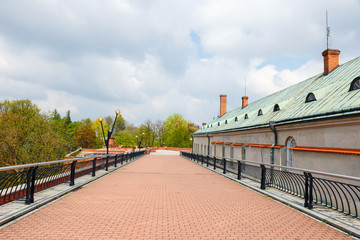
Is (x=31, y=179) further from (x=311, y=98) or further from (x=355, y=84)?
(x=311, y=98)

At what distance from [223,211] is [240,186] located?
4.79 meters

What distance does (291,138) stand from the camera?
13.4 m

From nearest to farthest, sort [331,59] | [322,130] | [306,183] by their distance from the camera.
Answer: [306,183]
[322,130]
[331,59]

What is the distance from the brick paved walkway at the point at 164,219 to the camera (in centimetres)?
514

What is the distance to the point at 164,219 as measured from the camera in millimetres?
6168

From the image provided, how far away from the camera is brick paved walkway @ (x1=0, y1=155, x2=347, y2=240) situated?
202 inches

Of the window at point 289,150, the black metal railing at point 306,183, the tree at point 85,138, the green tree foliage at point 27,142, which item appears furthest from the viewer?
the tree at point 85,138

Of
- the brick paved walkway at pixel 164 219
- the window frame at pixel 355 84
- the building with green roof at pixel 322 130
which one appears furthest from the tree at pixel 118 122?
the window frame at pixel 355 84

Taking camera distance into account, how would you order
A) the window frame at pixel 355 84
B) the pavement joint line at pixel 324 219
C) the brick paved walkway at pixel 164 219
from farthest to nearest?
the window frame at pixel 355 84
the pavement joint line at pixel 324 219
the brick paved walkway at pixel 164 219

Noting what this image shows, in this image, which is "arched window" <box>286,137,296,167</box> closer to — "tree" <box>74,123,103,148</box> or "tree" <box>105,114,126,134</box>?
"tree" <box>74,123,103,148</box>

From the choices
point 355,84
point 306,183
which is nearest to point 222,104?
point 355,84

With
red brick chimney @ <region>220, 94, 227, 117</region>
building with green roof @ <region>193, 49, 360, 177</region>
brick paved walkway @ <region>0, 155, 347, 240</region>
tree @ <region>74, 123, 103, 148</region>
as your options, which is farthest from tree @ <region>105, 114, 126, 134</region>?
brick paved walkway @ <region>0, 155, 347, 240</region>

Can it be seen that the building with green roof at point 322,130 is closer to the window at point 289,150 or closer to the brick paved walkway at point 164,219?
the window at point 289,150

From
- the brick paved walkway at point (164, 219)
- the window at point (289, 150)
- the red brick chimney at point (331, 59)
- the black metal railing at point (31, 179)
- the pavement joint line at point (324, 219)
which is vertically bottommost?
the brick paved walkway at point (164, 219)
